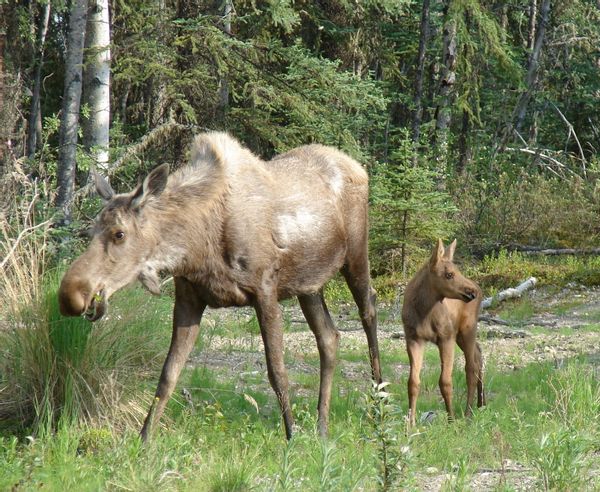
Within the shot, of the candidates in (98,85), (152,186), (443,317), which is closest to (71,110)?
(98,85)

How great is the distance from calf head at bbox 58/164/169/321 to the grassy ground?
3.27 ft

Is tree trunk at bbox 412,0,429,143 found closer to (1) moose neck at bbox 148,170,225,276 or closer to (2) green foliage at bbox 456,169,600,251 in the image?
(2) green foliage at bbox 456,169,600,251

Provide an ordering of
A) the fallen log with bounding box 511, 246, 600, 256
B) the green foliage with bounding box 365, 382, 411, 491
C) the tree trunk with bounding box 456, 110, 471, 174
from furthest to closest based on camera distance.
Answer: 1. the tree trunk with bounding box 456, 110, 471, 174
2. the fallen log with bounding box 511, 246, 600, 256
3. the green foliage with bounding box 365, 382, 411, 491

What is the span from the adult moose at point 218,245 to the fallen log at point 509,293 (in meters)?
7.66

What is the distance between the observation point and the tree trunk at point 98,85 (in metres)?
13.6

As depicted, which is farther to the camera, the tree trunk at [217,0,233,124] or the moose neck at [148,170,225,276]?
the tree trunk at [217,0,233,124]

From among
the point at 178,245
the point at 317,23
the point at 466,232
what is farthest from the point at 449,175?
the point at 178,245

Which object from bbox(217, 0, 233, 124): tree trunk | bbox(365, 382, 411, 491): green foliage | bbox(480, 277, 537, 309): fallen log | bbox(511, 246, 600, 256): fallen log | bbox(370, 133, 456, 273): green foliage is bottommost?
bbox(511, 246, 600, 256): fallen log

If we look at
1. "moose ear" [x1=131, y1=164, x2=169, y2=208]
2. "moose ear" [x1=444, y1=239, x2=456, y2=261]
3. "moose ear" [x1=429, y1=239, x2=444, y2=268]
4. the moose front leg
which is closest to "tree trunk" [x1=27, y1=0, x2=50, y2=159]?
"moose ear" [x1=444, y1=239, x2=456, y2=261]

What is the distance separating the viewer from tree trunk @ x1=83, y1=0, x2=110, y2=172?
13.6 metres

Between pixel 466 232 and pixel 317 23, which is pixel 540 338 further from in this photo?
pixel 317 23

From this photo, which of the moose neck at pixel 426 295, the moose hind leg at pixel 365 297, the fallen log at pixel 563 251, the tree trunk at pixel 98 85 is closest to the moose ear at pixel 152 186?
the moose hind leg at pixel 365 297

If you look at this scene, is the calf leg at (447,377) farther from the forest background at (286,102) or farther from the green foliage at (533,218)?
the green foliage at (533,218)

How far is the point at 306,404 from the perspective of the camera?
8750 mm
